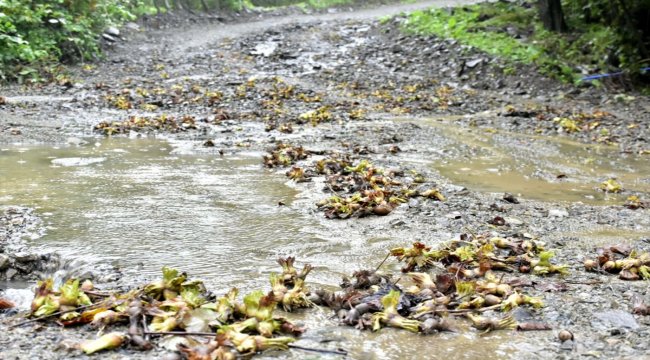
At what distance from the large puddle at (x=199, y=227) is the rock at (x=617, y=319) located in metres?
0.45

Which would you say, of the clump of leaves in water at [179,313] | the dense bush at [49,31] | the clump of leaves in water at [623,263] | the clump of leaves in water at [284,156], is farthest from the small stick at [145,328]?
the dense bush at [49,31]

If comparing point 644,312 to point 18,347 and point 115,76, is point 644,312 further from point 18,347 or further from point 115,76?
point 115,76

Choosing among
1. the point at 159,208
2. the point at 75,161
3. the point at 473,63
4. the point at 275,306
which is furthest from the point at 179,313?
the point at 473,63

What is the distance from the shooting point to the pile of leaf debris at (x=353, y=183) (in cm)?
388

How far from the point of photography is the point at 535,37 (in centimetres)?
1305

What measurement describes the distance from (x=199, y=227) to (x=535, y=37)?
11.5 meters

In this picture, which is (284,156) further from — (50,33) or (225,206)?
(50,33)

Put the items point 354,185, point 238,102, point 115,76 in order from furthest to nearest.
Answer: point 115,76 < point 238,102 < point 354,185

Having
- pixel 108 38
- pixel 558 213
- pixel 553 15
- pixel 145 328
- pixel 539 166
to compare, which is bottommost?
pixel 539 166

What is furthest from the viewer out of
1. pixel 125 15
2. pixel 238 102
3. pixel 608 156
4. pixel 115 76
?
pixel 125 15

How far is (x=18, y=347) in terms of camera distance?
6.48ft

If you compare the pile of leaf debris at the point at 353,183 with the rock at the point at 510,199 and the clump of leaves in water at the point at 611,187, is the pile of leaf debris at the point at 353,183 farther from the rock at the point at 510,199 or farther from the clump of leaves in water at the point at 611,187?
the clump of leaves in water at the point at 611,187

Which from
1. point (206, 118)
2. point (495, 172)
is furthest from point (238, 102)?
point (495, 172)

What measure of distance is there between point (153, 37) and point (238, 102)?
7.93 meters
